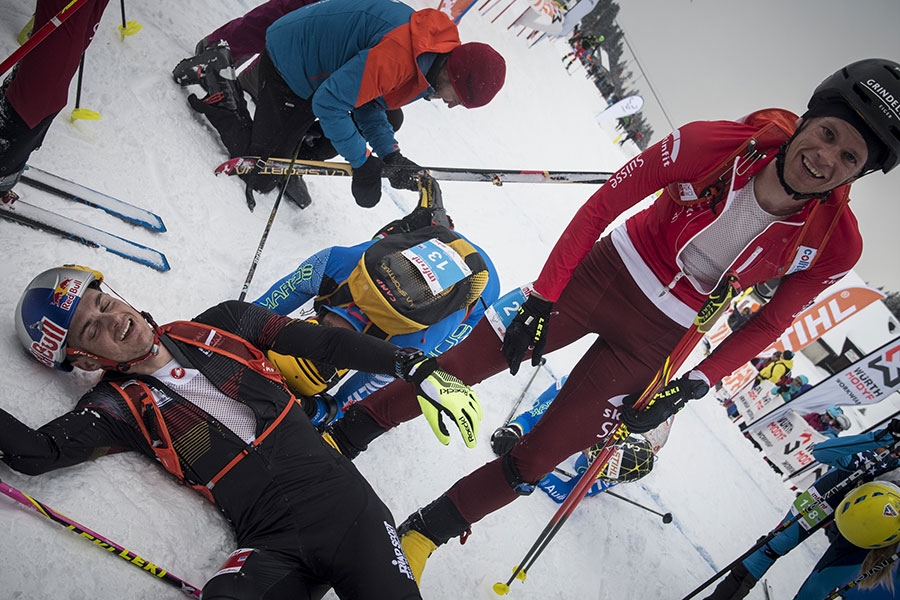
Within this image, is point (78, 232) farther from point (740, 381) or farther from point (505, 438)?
point (740, 381)

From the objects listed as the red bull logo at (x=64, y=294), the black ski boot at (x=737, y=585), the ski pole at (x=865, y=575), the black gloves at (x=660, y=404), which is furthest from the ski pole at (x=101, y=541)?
the ski pole at (x=865, y=575)

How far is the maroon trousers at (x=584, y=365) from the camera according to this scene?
2379 mm

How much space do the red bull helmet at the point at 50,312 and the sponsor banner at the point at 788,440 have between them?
7775mm

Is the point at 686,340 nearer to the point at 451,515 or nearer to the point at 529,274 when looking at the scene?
the point at 451,515

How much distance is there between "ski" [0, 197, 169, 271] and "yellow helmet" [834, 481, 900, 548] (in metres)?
3.75

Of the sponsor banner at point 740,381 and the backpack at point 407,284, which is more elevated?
the backpack at point 407,284

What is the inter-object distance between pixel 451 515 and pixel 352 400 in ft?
2.94

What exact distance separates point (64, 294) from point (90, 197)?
135 cm

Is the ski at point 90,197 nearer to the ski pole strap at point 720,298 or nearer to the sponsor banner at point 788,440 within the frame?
the ski pole strap at point 720,298

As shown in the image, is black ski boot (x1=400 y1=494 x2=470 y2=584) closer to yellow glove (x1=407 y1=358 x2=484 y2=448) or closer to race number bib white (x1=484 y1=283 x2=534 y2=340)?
yellow glove (x1=407 y1=358 x2=484 y2=448)

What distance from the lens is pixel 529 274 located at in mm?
5957

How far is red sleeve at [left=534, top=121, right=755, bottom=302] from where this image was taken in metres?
2.09

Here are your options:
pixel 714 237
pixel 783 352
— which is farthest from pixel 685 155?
pixel 783 352

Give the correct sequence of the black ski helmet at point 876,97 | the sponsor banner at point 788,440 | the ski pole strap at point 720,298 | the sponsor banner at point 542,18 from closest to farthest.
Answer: the black ski helmet at point 876,97 < the ski pole strap at point 720,298 < the sponsor banner at point 788,440 < the sponsor banner at point 542,18
